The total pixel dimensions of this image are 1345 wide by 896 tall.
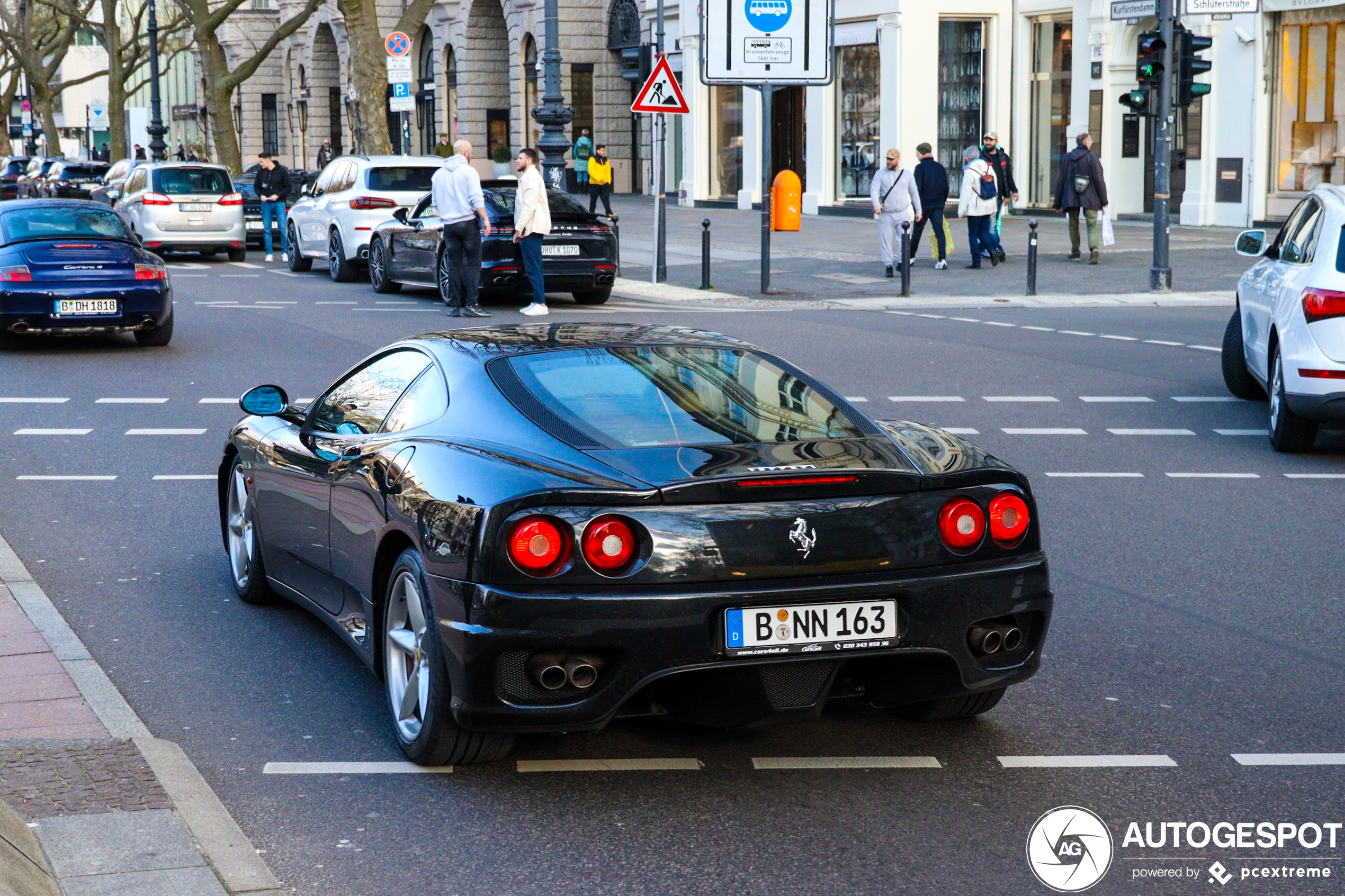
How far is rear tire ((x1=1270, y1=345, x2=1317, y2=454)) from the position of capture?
10.7 m

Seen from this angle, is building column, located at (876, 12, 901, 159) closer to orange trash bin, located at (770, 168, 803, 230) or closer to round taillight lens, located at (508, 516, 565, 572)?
orange trash bin, located at (770, 168, 803, 230)

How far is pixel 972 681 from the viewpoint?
495cm

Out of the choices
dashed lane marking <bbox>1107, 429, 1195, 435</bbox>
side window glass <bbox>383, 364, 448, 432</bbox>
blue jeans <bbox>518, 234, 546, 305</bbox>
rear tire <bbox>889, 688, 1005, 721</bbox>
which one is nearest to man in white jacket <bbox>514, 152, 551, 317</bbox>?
blue jeans <bbox>518, 234, 546, 305</bbox>

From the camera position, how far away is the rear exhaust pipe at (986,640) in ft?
16.2

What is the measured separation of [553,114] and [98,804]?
2304 centimetres

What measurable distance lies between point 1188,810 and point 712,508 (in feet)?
4.95

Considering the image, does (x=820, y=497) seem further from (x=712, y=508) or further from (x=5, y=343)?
(x=5, y=343)

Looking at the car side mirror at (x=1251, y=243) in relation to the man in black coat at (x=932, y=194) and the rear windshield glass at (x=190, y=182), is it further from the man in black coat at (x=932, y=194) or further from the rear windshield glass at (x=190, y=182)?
the rear windshield glass at (x=190, y=182)

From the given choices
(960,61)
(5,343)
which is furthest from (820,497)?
(960,61)

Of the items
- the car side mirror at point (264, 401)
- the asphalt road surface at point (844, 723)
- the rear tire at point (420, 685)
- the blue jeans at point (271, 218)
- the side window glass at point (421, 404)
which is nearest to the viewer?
the asphalt road surface at point (844, 723)

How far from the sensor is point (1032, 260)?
21.6 meters

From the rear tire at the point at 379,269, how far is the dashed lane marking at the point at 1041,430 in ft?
40.6

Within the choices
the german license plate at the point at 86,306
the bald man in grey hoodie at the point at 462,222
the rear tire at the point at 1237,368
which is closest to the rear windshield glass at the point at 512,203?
the bald man in grey hoodie at the point at 462,222

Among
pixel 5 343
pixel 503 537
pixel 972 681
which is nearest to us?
pixel 503 537
